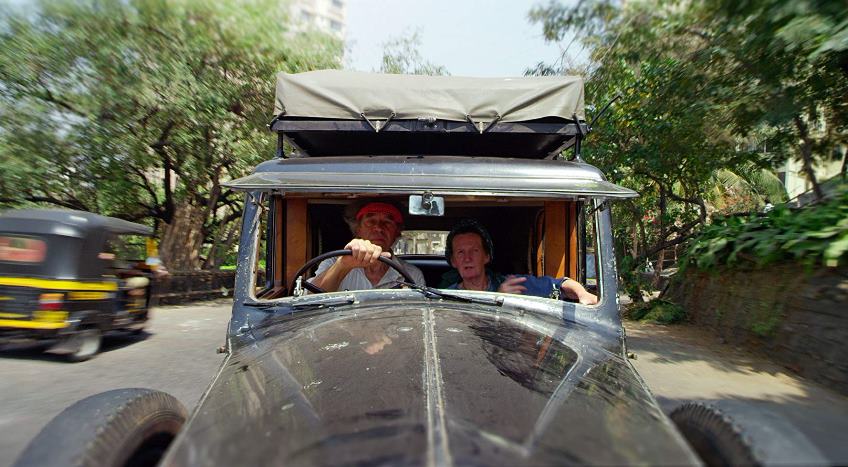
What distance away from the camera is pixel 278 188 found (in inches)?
106

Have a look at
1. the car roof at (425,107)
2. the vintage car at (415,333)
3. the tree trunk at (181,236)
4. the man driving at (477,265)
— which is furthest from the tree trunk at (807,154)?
the tree trunk at (181,236)

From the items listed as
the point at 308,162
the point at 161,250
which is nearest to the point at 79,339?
the point at 308,162

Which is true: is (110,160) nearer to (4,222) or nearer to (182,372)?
(4,222)

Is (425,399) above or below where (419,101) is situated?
below

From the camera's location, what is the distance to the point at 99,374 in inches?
256

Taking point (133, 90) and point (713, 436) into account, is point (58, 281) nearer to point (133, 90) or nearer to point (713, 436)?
point (133, 90)

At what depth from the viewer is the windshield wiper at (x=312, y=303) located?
105 inches

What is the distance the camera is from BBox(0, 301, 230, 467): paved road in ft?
15.3

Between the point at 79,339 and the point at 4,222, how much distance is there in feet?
5.94

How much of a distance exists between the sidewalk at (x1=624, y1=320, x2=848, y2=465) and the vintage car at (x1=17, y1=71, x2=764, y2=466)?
73.5 inches

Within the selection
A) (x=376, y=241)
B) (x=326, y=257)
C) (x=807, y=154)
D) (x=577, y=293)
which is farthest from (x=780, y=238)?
(x=326, y=257)

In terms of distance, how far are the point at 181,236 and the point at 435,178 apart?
14101 mm

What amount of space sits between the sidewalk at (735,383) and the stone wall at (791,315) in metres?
0.18

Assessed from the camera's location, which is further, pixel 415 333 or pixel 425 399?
pixel 415 333
